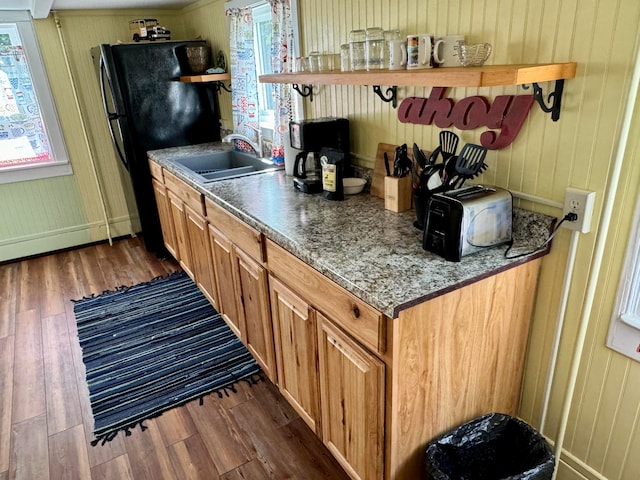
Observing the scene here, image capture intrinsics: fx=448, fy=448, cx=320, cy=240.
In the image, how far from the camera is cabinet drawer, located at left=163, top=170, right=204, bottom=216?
246cm

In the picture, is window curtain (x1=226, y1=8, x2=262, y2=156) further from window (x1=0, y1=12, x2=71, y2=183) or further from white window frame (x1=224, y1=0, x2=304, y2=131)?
window (x1=0, y1=12, x2=71, y2=183)

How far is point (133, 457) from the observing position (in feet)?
6.14

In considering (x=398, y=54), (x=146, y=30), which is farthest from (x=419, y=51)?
(x=146, y=30)

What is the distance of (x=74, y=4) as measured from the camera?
327 centimetres

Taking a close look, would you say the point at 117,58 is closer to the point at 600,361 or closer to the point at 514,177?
the point at 514,177

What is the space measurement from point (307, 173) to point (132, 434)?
1452 millimetres

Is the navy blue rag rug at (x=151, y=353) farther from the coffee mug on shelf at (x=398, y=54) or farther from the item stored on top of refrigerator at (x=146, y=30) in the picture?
the item stored on top of refrigerator at (x=146, y=30)

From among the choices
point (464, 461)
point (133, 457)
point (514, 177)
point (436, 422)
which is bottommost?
point (133, 457)

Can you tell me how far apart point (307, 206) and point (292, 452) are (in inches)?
40.3

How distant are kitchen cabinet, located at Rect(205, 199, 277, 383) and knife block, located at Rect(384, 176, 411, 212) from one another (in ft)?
1.77

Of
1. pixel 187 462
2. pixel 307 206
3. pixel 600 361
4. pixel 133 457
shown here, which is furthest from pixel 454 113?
pixel 133 457

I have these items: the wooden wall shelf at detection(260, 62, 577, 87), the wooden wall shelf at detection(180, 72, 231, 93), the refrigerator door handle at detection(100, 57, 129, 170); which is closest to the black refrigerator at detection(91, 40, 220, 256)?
the refrigerator door handle at detection(100, 57, 129, 170)

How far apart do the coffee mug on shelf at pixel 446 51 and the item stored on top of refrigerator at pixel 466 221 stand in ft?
1.41

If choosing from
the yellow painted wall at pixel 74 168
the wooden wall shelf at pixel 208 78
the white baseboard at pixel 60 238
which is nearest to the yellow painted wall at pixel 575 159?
the wooden wall shelf at pixel 208 78
